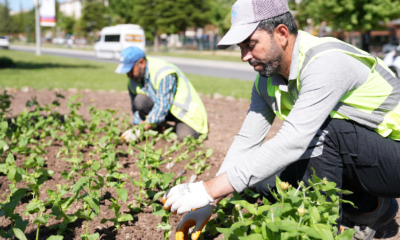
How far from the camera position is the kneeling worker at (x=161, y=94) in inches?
148

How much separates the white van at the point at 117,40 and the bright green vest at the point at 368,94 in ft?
79.0

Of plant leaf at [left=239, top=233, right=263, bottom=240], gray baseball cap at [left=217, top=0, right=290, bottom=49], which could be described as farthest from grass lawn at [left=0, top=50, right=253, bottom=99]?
plant leaf at [left=239, top=233, right=263, bottom=240]

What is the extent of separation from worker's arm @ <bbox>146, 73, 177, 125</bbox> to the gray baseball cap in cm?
207

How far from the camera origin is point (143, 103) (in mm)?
4000

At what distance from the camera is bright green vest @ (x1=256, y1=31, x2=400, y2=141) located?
5.80ft

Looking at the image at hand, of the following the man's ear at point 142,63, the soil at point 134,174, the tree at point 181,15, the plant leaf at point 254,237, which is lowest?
the soil at point 134,174

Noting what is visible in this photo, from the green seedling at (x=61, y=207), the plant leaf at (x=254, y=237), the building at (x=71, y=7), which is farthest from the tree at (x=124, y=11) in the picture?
the building at (x=71, y=7)

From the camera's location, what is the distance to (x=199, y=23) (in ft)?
132

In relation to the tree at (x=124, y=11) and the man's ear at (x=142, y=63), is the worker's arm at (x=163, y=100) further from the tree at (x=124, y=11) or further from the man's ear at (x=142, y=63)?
the tree at (x=124, y=11)

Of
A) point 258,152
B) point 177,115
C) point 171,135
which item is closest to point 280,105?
point 258,152

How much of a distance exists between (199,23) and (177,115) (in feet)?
124

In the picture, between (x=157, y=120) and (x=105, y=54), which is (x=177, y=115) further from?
(x=105, y=54)

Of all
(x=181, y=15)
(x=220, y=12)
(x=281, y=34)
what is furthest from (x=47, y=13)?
(x=281, y=34)

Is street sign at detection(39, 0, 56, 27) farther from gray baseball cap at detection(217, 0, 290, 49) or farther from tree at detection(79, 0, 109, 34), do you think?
tree at detection(79, 0, 109, 34)
